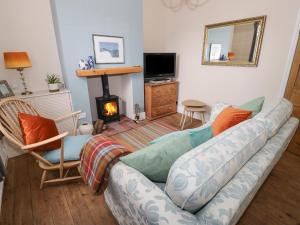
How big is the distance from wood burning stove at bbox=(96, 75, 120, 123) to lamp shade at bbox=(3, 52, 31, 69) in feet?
3.76

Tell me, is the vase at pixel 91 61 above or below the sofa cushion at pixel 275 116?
above

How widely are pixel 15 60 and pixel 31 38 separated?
0.56 metres

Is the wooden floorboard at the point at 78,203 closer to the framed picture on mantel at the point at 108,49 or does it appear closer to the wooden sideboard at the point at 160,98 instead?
the framed picture on mantel at the point at 108,49

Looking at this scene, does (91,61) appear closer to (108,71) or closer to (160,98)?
(108,71)

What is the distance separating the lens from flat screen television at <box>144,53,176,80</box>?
3.33 m

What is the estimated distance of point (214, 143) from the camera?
821mm

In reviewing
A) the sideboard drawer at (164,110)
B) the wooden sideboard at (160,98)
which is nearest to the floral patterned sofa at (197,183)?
the wooden sideboard at (160,98)

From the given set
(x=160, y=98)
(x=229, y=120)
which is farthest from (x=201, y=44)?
(x=229, y=120)

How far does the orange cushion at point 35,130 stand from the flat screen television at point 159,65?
7.28 feet

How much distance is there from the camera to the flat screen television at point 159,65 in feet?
10.9

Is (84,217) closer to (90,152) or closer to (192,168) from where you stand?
(90,152)

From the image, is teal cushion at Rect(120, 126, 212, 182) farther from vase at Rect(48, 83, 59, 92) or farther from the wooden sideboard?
the wooden sideboard

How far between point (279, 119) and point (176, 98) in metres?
2.61

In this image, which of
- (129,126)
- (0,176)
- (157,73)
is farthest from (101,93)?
(0,176)
